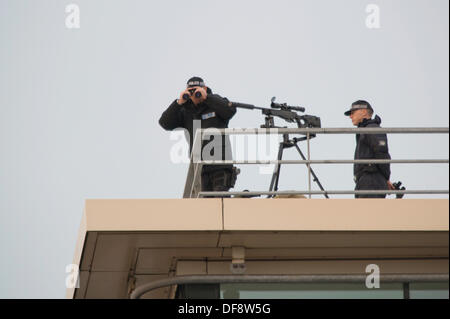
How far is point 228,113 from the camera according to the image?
1266cm

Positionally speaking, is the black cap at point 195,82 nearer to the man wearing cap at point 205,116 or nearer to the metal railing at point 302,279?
the man wearing cap at point 205,116

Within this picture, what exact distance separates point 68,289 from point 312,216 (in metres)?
3.21

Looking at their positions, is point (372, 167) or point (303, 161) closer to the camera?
point (303, 161)

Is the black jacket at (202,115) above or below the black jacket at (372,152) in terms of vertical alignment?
above

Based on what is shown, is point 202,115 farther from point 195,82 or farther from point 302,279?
point 302,279

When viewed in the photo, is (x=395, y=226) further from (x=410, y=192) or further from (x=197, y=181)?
(x=197, y=181)

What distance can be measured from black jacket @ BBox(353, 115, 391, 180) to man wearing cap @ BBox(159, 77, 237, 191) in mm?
1374

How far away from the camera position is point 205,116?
12.8 meters

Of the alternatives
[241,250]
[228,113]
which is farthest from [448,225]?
[228,113]

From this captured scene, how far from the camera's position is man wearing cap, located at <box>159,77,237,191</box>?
12.2 meters

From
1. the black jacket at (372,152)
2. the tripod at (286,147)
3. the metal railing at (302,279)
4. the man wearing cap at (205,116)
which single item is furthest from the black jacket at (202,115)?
the metal railing at (302,279)

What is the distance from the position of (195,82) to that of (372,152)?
220 centimetres

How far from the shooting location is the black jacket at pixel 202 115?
→ 41.4 feet

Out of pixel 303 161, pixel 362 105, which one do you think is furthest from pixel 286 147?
pixel 303 161
